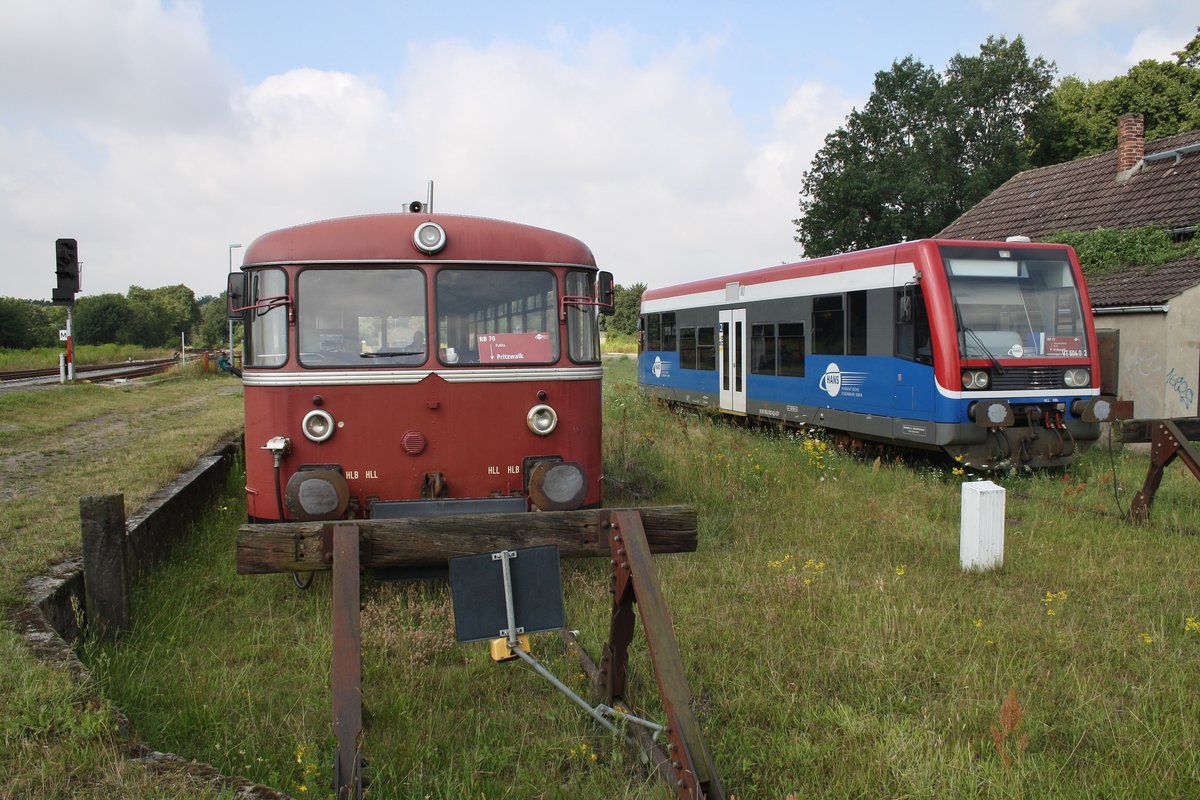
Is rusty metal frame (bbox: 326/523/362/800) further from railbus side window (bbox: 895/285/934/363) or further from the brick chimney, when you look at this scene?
the brick chimney

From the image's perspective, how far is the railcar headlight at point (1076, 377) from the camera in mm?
10664

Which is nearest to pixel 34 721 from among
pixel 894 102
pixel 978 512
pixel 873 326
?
pixel 978 512

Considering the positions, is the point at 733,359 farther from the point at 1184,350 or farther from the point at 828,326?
the point at 1184,350

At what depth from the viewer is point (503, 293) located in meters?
6.53

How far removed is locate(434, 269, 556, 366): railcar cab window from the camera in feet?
20.9

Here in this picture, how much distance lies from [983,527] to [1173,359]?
9085mm

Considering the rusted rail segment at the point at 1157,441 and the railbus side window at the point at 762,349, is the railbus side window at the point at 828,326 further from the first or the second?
the rusted rail segment at the point at 1157,441

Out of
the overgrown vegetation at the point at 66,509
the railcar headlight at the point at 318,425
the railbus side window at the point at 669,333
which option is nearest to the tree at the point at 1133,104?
the railbus side window at the point at 669,333

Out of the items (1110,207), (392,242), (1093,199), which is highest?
(1093,199)

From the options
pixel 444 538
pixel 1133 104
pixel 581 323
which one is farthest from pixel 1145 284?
pixel 1133 104

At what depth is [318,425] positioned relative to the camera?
6.17 meters

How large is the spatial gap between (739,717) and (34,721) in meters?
2.86

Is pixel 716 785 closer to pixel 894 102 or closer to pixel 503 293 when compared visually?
pixel 503 293

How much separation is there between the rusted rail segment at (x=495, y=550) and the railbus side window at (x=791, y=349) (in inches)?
399
